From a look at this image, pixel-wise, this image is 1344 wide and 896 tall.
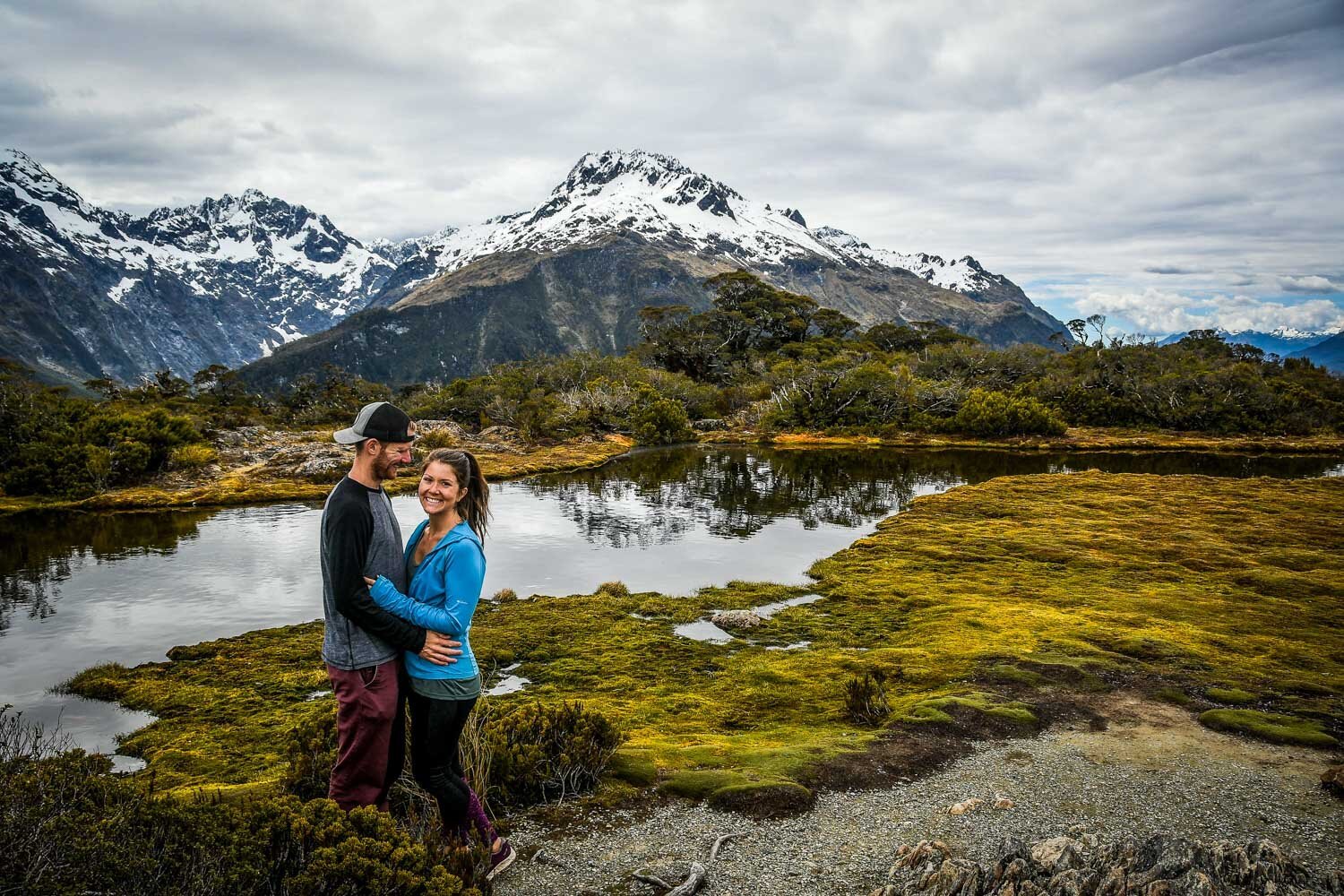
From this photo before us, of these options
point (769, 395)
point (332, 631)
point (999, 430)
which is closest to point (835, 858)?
point (332, 631)

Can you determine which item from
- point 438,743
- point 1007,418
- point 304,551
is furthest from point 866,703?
point 1007,418

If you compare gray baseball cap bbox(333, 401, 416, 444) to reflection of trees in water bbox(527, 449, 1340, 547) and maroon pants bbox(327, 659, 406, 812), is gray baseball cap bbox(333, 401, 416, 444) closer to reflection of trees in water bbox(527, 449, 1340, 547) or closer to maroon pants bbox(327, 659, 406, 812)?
maroon pants bbox(327, 659, 406, 812)

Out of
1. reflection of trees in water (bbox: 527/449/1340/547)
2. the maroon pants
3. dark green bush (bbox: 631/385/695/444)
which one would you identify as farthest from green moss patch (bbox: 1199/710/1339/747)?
dark green bush (bbox: 631/385/695/444)

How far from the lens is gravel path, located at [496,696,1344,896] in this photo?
7.19 meters

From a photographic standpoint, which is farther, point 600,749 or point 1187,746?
point 1187,746

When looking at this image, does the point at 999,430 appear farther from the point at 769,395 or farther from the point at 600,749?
the point at 600,749

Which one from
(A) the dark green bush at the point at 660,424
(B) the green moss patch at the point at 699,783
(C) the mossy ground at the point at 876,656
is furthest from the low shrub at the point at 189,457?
(B) the green moss patch at the point at 699,783

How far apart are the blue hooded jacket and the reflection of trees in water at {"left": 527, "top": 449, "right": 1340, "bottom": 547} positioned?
82.0 feet

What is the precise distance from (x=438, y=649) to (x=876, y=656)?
41.6 feet

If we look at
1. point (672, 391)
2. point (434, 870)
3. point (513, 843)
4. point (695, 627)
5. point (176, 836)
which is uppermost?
point (672, 391)

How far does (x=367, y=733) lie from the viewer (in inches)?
226

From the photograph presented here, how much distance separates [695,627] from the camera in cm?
1964

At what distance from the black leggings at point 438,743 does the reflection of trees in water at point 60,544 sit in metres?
21.4

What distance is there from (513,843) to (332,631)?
365cm
